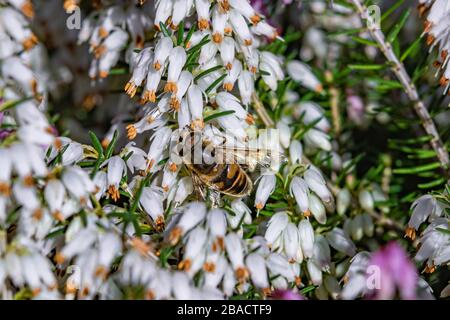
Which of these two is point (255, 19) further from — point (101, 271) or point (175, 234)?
point (101, 271)

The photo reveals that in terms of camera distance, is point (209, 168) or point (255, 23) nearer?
point (209, 168)

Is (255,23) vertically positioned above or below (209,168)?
above

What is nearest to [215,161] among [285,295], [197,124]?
[197,124]

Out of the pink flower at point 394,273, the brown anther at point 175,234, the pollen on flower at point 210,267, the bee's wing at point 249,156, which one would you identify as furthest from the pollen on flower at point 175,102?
the pink flower at point 394,273

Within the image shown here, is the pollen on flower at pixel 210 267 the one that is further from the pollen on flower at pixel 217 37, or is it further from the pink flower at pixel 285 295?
the pollen on flower at pixel 217 37

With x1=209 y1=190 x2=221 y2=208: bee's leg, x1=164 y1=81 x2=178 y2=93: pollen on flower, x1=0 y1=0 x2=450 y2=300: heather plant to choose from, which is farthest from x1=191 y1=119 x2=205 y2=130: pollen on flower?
x1=209 y1=190 x2=221 y2=208: bee's leg
